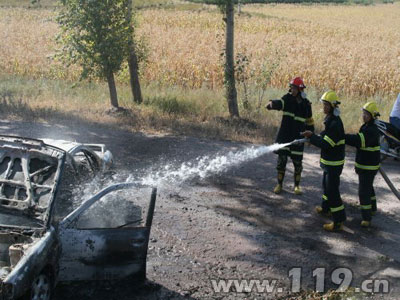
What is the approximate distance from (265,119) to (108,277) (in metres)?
8.43

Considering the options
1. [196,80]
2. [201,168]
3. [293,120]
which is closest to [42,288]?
[293,120]

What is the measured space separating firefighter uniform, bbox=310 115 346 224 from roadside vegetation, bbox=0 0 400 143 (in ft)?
14.8

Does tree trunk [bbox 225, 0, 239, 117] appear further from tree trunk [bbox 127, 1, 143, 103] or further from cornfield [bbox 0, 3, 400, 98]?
tree trunk [bbox 127, 1, 143, 103]

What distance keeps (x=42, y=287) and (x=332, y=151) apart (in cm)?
443

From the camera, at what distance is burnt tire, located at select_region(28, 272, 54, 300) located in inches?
195

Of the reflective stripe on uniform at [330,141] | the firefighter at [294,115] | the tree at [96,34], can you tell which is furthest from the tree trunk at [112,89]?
the reflective stripe on uniform at [330,141]

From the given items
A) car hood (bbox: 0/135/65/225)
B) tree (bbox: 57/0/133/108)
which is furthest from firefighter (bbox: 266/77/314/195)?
tree (bbox: 57/0/133/108)

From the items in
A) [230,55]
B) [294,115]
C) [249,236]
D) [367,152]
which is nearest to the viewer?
[249,236]

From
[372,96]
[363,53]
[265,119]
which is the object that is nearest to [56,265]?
[265,119]

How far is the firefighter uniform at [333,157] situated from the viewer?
7.57m

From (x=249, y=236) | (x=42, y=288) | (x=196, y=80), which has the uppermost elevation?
(x=42, y=288)

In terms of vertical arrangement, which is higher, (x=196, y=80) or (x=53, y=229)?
(x=53, y=229)

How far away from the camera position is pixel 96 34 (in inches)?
518

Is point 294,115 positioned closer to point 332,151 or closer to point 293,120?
point 293,120
